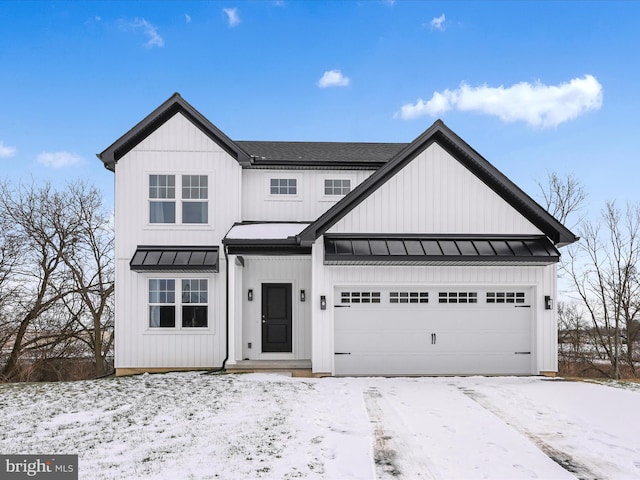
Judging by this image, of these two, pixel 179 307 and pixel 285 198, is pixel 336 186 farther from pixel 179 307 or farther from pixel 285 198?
pixel 179 307

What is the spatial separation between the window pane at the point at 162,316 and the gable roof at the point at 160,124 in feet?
14.6

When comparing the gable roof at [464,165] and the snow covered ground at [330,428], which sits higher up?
the gable roof at [464,165]

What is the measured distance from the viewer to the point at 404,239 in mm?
11281

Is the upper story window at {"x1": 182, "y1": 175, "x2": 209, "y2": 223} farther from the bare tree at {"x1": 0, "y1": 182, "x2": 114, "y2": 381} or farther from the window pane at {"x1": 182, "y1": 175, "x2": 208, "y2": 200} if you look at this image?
the bare tree at {"x1": 0, "y1": 182, "x2": 114, "y2": 381}

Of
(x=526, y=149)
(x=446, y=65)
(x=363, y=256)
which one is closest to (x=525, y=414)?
(x=363, y=256)

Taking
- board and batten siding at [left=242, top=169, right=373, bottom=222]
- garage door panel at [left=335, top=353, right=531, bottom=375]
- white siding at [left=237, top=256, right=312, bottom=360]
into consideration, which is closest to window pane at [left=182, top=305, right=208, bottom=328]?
white siding at [left=237, top=256, right=312, bottom=360]

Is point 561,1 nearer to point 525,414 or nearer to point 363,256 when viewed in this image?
point 363,256

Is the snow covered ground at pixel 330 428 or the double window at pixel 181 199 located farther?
the double window at pixel 181 199

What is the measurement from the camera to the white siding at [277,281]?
514 inches

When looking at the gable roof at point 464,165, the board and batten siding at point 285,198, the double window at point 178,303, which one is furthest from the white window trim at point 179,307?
the gable roof at point 464,165

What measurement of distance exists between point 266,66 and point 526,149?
1419cm

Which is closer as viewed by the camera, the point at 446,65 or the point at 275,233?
the point at 275,233

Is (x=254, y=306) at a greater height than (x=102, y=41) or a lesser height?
lesser

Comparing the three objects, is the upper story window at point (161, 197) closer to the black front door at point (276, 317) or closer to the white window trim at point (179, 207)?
the white window trim at point (179, 207)
